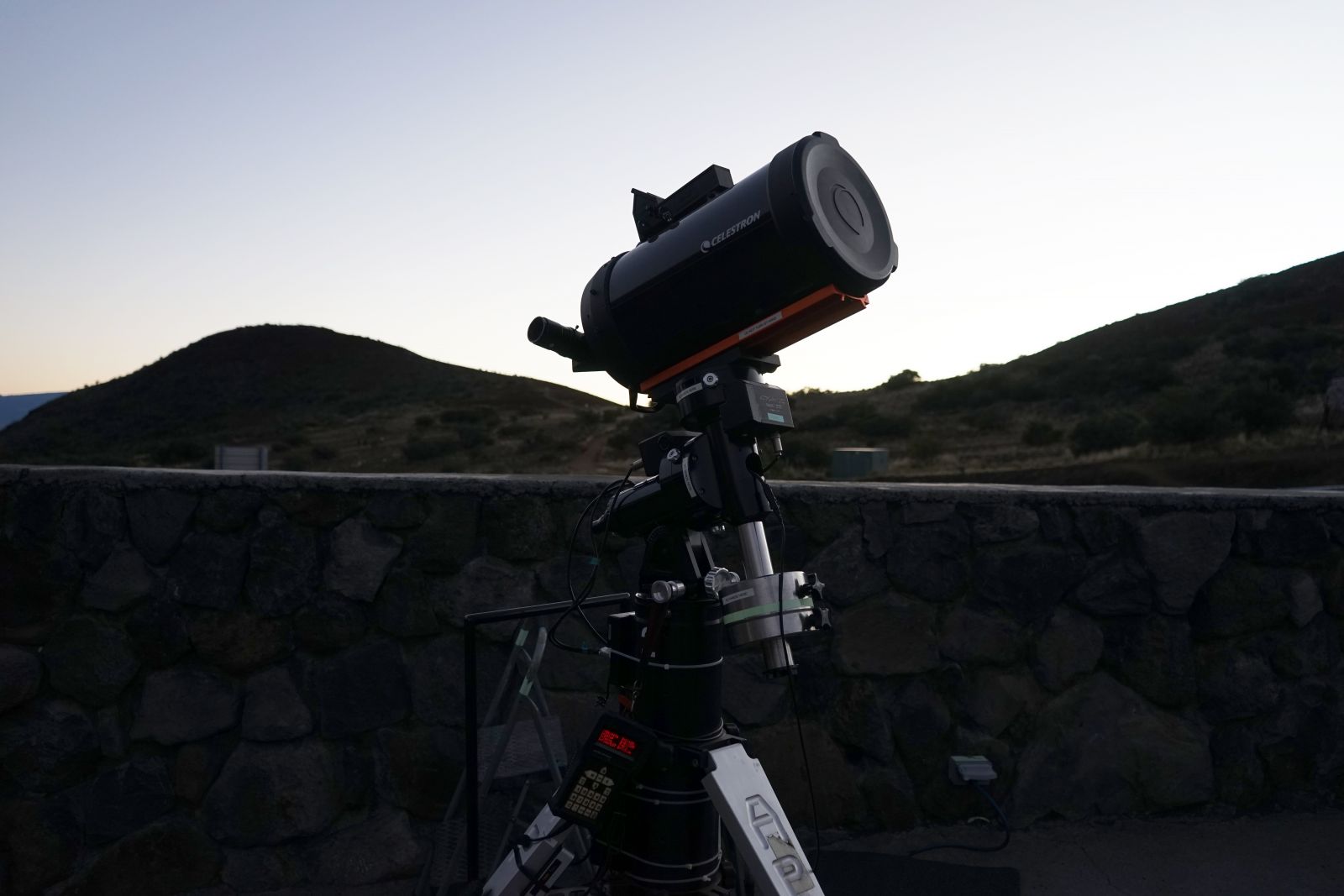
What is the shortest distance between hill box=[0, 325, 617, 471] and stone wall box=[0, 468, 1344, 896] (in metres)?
22.5

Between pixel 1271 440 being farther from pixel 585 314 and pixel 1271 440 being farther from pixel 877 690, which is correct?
pixel 585 314

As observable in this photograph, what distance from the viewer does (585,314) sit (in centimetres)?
195

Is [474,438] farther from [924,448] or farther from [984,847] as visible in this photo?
[984,847]

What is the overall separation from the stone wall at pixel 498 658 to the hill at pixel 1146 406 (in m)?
15.0

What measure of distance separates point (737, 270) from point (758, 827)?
3.17 feet

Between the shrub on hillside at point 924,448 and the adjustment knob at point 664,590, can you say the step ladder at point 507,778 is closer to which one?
the adjustment knob at point 664,590

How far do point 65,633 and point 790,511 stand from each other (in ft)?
8.17

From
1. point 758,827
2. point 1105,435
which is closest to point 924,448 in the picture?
point 1105,435

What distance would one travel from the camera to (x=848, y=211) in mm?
1746

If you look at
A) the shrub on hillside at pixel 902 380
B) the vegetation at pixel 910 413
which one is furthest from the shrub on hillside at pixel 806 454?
the shrub on hillside at pixel 902 380

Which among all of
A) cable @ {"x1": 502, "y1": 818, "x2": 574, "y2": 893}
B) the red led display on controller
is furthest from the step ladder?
the red led display on controller

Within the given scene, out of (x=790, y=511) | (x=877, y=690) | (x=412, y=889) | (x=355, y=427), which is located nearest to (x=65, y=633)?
(x=412, y=889)

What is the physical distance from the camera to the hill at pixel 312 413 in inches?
1204

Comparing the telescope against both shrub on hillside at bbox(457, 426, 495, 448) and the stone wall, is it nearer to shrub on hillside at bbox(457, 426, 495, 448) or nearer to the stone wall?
the stone wall
